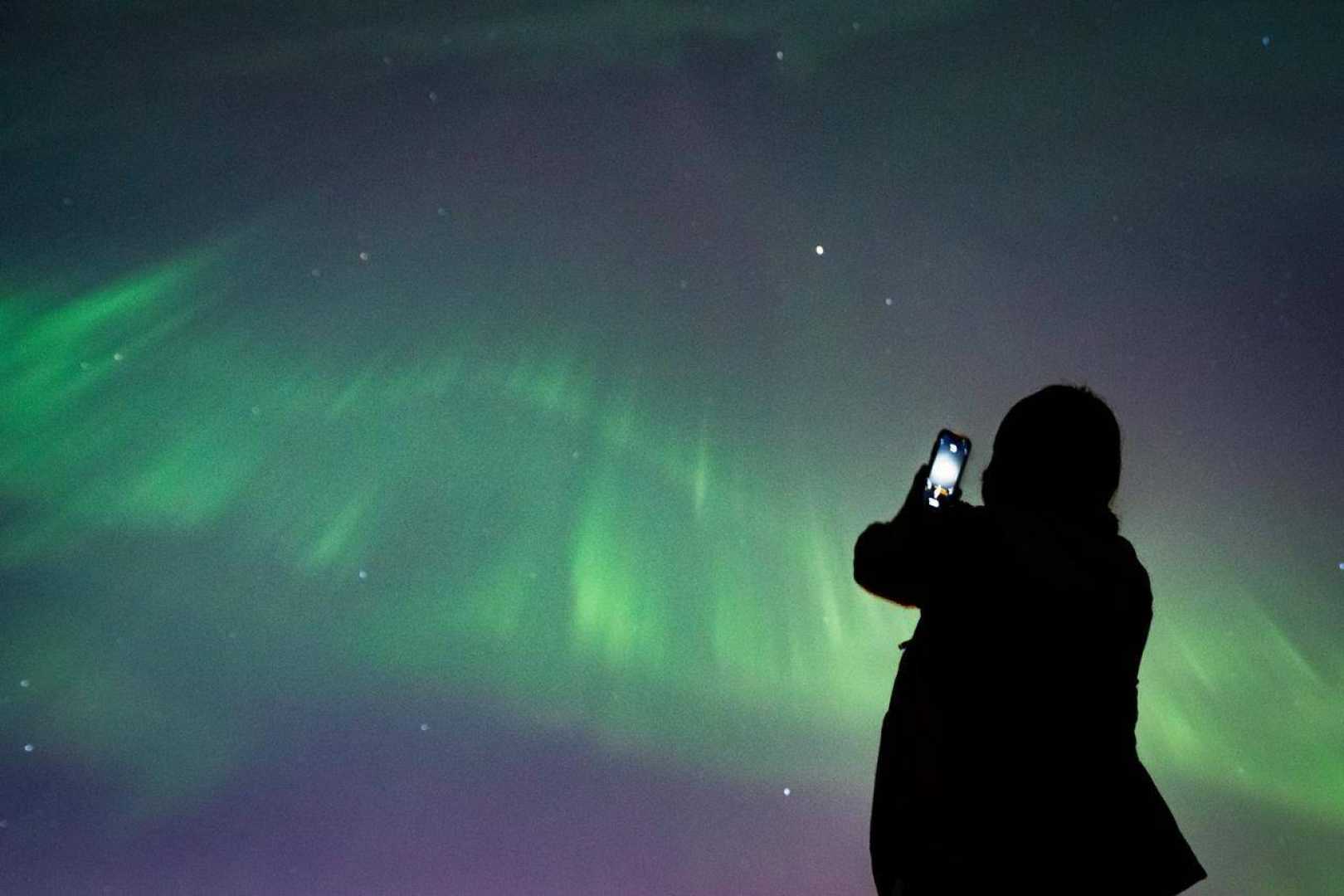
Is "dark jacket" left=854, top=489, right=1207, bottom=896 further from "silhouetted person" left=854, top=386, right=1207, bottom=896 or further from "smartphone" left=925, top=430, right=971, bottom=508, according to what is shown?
"smartphone" left=925, top=430, right=971, bottom=508

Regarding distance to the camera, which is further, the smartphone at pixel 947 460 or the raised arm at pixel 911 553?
the smartphone at pixel 947 460

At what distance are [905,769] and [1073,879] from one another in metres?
0.23

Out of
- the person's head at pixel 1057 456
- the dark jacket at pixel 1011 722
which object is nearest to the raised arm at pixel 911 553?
the dark jacket at pixel 1011 722

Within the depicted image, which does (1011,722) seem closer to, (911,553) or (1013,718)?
(1013,718)

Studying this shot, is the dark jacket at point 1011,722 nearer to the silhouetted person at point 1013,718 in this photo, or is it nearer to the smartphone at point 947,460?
the silhouetted person at point 1013,718

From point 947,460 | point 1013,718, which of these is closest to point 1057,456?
point 947,460

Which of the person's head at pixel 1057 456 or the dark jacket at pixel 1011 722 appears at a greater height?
the person's head at pixel 1057 456

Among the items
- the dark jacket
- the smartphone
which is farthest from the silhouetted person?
the smartphone

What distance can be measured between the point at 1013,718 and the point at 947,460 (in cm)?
44

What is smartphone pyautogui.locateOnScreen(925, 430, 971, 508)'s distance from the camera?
4.79ft

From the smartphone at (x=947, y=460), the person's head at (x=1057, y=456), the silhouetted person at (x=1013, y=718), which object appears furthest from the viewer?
the smartphone at (x=947, y=460)

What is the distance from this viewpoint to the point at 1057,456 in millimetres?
1330

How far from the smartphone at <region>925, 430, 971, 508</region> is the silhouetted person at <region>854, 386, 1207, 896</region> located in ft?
0.58

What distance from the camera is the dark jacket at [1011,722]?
1158 mm
